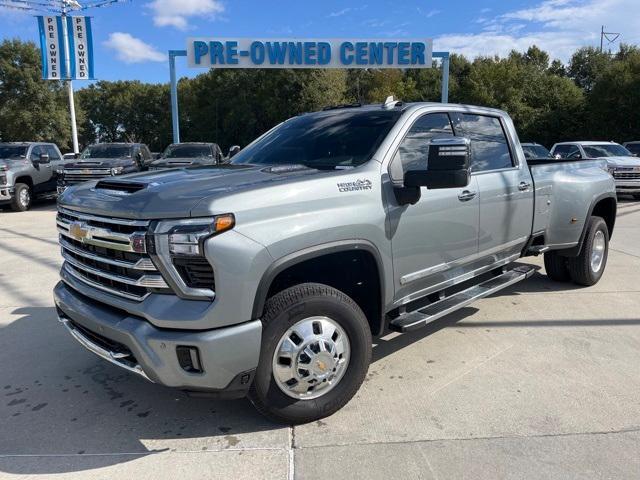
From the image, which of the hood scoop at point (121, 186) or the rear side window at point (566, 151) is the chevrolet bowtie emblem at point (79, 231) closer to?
the hood scoop at point (121, 186)

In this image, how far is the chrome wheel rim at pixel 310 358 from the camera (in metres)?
3.03

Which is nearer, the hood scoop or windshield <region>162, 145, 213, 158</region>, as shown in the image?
the hood scoop

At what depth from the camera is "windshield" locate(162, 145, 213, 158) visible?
15.2m

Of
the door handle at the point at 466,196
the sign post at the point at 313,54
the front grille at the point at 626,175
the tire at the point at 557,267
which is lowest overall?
the tire at the point at 557,267

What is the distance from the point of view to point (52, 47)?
21.8m

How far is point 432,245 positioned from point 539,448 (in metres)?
1.48

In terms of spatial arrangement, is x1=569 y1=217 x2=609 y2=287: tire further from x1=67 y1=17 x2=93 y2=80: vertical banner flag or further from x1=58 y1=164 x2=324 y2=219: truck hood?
x1=67 y1=17 x2=93 y2=80: vertical banner flag

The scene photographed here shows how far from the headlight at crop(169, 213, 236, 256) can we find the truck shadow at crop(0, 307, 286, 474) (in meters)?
1.20

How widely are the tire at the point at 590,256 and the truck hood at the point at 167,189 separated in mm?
3906

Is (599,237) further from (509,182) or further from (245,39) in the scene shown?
(245,39)

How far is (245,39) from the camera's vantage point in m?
19.9

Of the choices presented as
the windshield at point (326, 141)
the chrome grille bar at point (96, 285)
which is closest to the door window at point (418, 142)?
the windshield at point (326, 141)

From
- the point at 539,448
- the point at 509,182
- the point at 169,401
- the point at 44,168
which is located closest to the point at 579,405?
the point at 539,448

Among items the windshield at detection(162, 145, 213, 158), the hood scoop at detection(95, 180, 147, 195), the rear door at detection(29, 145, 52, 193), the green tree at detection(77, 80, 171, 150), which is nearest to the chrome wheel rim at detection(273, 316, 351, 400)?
the hood scoop at detection(95, 180, 147, 195)
